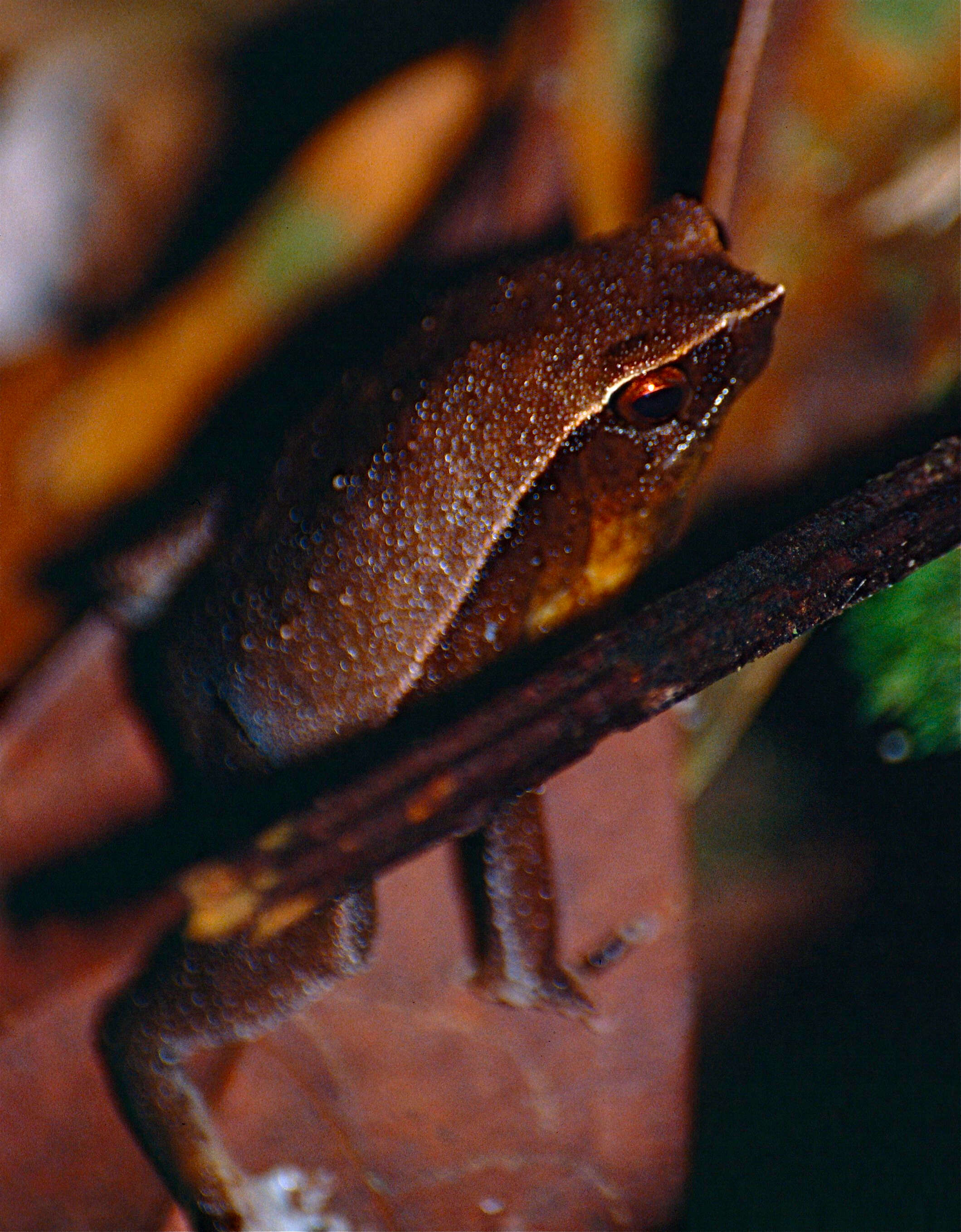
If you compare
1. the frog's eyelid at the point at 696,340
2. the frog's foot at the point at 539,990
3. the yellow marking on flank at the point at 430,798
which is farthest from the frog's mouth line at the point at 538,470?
the frog's foot at the point at 539,990

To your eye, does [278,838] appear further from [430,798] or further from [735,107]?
[735,107]

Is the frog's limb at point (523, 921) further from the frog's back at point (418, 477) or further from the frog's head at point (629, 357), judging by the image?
the frog's head at point (629, 357)

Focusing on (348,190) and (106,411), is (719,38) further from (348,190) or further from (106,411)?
(106,411)

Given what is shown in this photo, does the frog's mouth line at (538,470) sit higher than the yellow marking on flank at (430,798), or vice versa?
the frog's mouth line at (538,470)

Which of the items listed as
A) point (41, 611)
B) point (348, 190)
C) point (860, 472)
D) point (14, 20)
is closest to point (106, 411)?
point (41, 611)

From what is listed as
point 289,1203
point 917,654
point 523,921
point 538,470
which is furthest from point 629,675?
point 289,1203

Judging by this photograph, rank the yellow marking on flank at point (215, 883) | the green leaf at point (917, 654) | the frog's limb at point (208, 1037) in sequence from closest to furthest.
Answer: the yellow marking on flank at point (215, 883)
the green leaf at point (917, 654)
the frog's limb at point (208, 1037)

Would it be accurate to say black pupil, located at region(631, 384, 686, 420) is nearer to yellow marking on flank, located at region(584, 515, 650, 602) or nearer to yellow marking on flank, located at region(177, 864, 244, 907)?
yellow marking on flank, located at region(584, 515, 650, 602)

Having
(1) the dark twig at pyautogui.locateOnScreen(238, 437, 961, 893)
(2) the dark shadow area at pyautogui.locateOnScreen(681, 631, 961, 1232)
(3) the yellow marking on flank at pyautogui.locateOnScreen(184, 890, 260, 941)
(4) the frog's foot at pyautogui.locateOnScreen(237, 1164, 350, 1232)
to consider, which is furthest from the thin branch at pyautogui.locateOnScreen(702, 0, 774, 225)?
(4) the frog's foot at pyautogui.locateOnScreen(237, 1164, 350, 1232)
